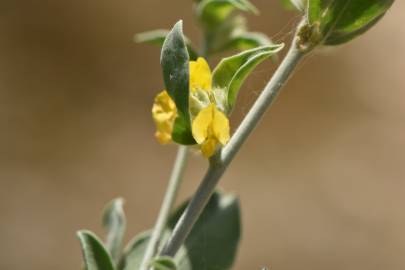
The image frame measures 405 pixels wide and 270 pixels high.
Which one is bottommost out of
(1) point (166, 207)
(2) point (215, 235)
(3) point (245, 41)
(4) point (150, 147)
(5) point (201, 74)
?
(4) point (150, 147)

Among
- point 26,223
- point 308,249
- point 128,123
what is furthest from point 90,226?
point 308,249

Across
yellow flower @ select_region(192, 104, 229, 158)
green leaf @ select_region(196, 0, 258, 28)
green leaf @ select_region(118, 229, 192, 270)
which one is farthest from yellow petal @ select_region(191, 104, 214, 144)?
green leaf @ select_region(196, 0, 258, 28)

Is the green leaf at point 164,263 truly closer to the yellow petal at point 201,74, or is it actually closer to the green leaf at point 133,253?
the yellow petal at point 201,74

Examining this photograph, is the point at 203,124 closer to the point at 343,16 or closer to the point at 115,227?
the point at 343,16

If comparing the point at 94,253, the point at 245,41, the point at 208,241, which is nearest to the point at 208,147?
the point at 94,253

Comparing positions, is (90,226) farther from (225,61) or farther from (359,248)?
(225,61)

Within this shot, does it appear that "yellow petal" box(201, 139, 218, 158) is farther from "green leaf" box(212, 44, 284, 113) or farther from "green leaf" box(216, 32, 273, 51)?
"green leaf" box(216, 32, 273, 51)
